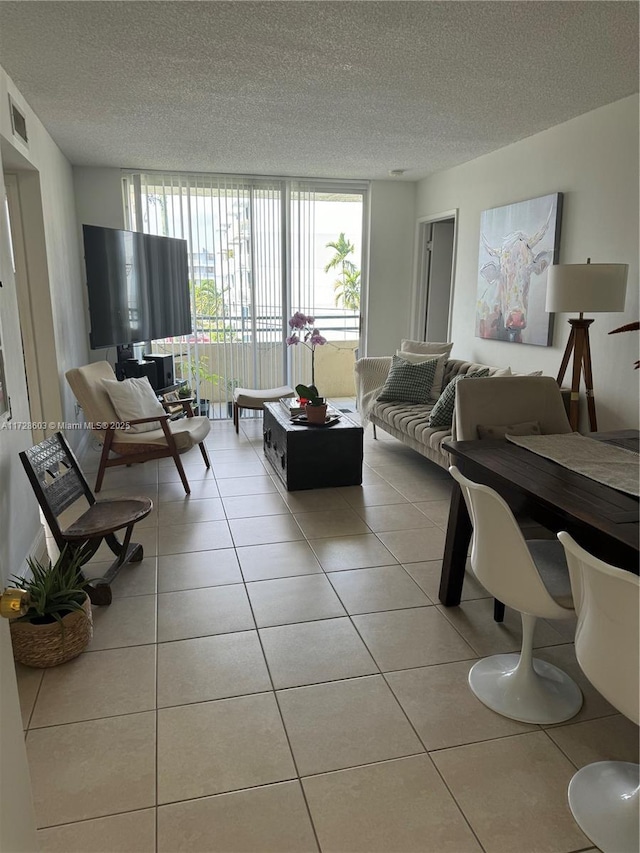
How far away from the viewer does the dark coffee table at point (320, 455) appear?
4.07 metres

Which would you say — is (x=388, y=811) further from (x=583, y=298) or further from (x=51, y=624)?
(x=583, y=298)

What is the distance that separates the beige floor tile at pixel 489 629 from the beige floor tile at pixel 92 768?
127cm

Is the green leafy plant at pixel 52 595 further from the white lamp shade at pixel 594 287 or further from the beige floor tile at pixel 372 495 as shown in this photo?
the white lamp shade at pixel 594 287

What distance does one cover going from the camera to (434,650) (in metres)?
2.33

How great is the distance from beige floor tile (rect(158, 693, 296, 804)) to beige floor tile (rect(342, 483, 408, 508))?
77.6 inches

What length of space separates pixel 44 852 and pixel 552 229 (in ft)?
14.1

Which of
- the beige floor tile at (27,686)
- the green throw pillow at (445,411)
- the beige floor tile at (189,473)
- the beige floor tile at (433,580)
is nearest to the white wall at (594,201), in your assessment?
the green throw pillow at (445,411)

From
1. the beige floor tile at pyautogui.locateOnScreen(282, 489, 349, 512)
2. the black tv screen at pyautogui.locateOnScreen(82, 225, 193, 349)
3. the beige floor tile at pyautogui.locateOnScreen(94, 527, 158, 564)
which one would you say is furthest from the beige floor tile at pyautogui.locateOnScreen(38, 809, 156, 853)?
the black tv screen at pyautogui.locateOnScreen(82, 225, 193, 349)

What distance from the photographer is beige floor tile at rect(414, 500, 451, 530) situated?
361 centimetres

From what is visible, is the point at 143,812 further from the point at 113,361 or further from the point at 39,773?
the point at 113,361

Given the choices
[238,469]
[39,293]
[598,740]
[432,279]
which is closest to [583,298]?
[598,740]

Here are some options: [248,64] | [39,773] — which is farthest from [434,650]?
[248,64]

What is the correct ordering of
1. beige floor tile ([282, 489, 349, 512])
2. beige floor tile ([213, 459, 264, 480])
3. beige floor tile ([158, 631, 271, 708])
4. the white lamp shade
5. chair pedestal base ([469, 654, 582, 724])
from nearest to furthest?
chair pedestal base ([469, 654, 582, 724])
beige floor tile ([158, 631, 271, 708])
the white lamp shade
beige floor tile ([282, 489, 349, 512])
beige floor tile ([213, 459, 264, 480])

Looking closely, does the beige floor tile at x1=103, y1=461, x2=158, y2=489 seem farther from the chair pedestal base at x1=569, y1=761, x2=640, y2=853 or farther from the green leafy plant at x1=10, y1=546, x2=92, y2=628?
the chair pedestal base at x1=569, y1=761, x2=640, y2=853
